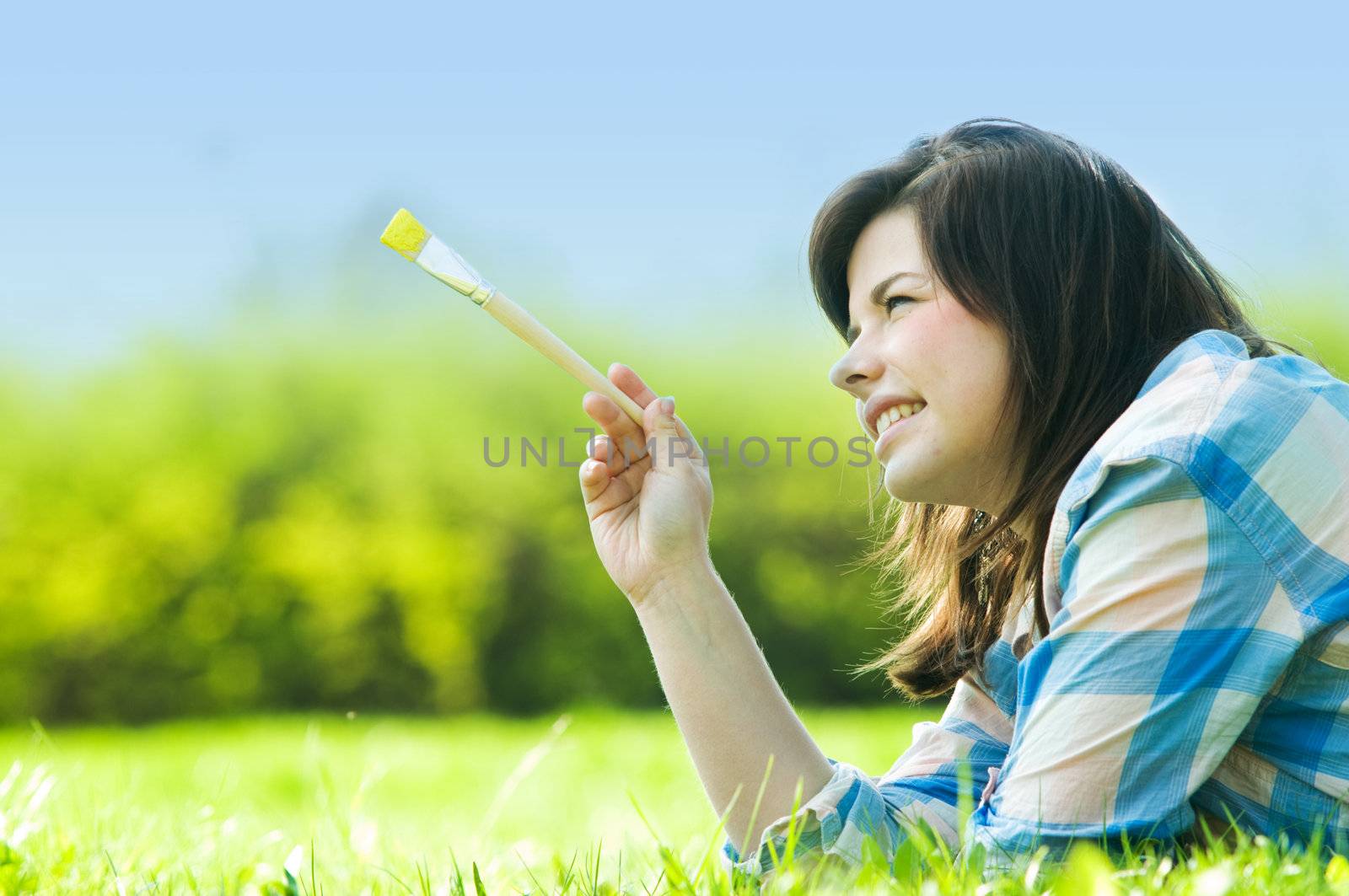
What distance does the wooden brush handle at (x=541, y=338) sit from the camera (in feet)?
5.26

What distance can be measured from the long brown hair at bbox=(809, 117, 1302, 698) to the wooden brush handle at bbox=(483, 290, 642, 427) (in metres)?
0.45

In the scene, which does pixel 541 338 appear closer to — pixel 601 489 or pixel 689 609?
pixel 601 489

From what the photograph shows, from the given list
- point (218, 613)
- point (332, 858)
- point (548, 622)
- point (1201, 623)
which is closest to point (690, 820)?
point (332, 858)

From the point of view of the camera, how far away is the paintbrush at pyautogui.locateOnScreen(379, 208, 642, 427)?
5.17 ft

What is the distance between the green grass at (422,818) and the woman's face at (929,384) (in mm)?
498

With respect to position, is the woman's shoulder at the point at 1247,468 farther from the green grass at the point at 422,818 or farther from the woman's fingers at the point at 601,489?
the woman's fingers at the point at 601,489

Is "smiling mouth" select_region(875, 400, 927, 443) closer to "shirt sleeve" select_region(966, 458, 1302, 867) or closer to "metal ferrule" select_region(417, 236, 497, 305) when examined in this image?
"shirt sleeve" select_region(966, 458, 1302, 867)

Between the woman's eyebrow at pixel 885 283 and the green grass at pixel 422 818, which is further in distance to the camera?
the woman's eyebrow at pixel 885 283

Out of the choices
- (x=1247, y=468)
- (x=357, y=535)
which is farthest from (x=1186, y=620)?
(x=357, y=535)

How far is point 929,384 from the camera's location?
5.01ft

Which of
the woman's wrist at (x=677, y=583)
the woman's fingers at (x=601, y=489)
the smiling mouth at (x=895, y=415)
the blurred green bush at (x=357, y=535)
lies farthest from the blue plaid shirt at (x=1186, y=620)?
the blurred green bush at (x=357, y=535)

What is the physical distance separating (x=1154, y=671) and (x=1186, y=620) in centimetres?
6

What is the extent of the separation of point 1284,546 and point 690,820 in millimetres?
1996

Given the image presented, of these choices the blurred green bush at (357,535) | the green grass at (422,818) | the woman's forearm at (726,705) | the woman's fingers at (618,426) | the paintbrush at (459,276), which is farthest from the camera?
the blurred green bush at (357,535)
